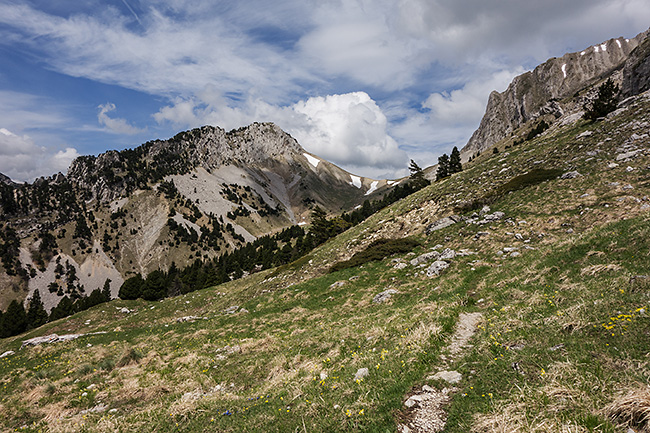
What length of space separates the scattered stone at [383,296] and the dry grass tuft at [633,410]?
16.7m

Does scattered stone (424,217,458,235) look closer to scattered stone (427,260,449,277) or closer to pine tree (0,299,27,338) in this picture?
scattered stone (427,260,449,277)

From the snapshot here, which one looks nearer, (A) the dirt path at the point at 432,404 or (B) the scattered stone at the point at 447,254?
(A) the dirt path at the point at 432,404

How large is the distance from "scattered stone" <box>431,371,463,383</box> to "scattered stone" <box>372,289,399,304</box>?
13.1 meters

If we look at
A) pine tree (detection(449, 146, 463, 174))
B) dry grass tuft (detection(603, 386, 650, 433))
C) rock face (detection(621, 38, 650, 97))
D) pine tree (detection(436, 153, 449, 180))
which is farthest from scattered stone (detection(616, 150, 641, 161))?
pine tree (detection(436, 153, 449, 180))

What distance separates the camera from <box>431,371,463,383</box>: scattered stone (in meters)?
7.93

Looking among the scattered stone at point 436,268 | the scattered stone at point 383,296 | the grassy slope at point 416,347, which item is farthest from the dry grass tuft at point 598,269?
the scattered stone at point 383,296

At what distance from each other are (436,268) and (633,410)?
766 inches

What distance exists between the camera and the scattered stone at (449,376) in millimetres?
7934

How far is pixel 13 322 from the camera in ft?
271

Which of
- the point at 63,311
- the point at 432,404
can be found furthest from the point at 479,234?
the point at 63,311

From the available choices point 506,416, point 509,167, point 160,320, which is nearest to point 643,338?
point 506,416

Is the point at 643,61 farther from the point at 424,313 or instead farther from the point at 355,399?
the point at 355,399

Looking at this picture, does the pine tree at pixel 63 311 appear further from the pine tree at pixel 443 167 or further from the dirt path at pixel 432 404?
the pine tree at pixel 443 167

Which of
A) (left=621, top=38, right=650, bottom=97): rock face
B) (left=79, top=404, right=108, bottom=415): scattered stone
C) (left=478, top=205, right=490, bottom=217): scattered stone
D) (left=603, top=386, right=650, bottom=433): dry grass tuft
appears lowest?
(left=79, top=404, right=108, bottom=415): scattered stone
